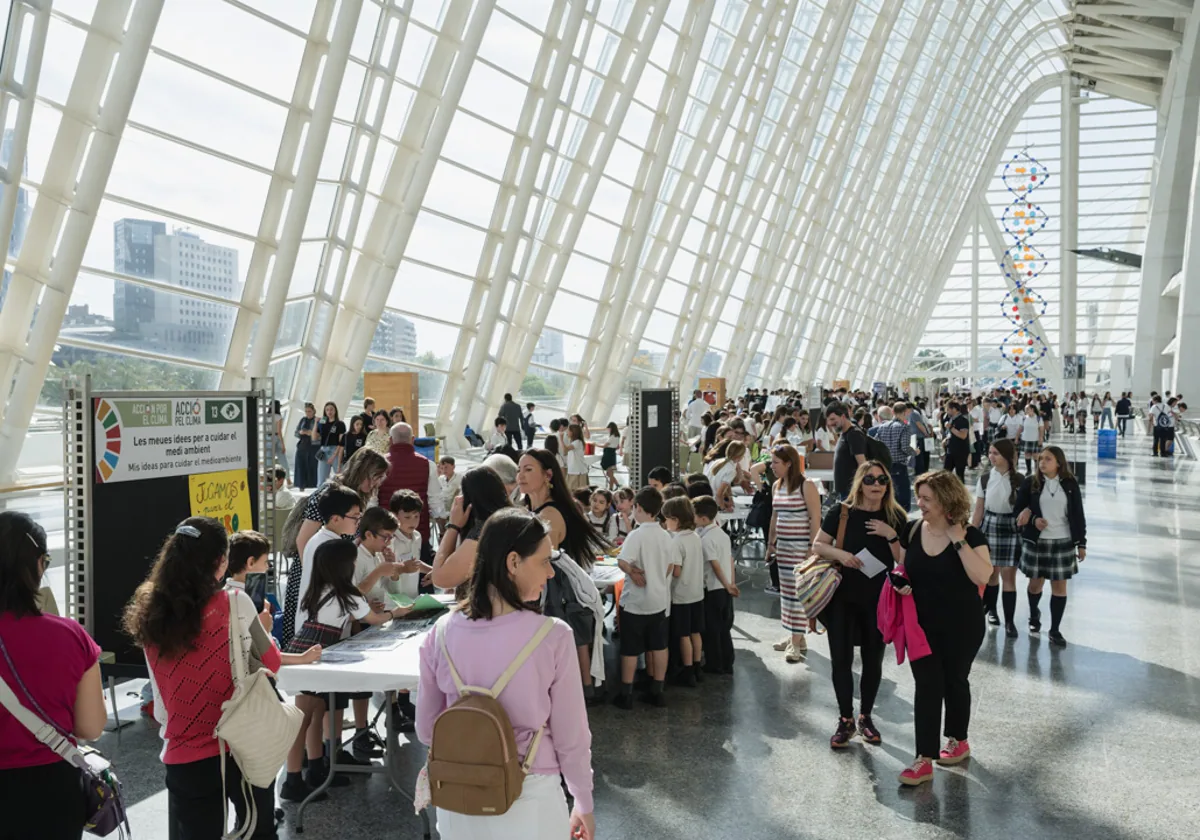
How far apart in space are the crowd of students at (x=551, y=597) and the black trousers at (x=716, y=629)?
0.02 metres

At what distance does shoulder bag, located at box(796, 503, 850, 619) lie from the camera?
19.4ft

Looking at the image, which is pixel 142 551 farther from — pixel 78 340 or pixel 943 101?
pixel 943 101

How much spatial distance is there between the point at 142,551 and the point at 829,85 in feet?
85.1

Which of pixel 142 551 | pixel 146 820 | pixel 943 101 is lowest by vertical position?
pixel 146 820

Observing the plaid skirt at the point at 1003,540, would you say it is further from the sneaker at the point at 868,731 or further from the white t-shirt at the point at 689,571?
the sneaker at the point at 868,731

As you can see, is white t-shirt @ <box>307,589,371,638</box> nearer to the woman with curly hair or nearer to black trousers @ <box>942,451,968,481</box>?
the woman with curly hair

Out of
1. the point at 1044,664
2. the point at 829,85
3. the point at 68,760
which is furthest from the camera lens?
the point at 829,85

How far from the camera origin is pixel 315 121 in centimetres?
1345

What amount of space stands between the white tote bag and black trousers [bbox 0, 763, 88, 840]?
459 millimetres

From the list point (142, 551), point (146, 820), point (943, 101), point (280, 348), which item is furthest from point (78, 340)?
point (943, 101)

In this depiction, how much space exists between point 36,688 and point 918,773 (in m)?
3.98

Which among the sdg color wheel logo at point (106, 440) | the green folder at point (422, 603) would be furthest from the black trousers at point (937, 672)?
the sdg color wheel logo at point (106, 440)

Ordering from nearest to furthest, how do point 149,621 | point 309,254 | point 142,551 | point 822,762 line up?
point 149,621 < point 822,762 < point 142,551 < point 309,254

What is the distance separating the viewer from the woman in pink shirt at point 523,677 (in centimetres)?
293
